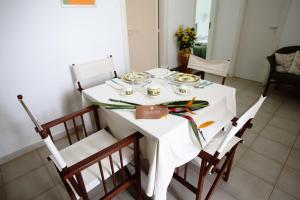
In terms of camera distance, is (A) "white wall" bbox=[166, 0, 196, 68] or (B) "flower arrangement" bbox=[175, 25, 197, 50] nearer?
(A) "white wall" bbox=[166, 0, 196, 68]

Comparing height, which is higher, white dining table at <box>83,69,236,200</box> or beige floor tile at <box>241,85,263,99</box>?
white dining table at <box>83,69,236,200</box>

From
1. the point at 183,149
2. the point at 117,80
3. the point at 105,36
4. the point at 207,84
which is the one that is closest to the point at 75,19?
the point at 105,36

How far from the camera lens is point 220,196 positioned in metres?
1.41

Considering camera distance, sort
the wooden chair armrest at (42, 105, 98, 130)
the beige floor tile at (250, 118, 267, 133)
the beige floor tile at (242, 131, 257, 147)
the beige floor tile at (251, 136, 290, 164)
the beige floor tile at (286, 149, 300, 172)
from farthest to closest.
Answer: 1. the beige floor tile at (250, 118, 267, 133)
2. the beige floor tile at (242, 131, 257, 147)
3. the beige floor tile at (251, 136, 290, 164)
4. the beige floor tile at (286, 149, 300, 172)
5. the wooden chair armrest at (42, 105, 98, 130)

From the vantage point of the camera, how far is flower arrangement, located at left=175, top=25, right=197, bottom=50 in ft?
10.8

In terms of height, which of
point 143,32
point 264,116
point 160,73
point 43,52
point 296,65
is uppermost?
point 143,32

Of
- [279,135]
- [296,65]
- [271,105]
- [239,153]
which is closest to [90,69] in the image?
[239,153]

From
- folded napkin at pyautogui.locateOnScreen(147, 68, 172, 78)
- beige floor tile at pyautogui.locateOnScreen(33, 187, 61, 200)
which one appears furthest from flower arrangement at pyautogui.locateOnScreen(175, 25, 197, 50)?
beige floor tile at pyautogui.locateOnScreen(33, 187, 61, 200)

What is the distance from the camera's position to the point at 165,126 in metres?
1.04

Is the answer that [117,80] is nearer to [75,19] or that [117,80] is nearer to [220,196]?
[75,19]

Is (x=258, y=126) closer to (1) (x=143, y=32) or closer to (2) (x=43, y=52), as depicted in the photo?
(1) (x=143, y=32)

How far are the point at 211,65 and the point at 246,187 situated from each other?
1180 millimetres

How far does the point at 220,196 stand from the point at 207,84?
0.91 m

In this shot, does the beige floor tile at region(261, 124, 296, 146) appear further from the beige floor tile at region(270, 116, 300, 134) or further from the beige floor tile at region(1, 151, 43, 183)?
the beige floor tile at region(1, 151, 43, 183)
